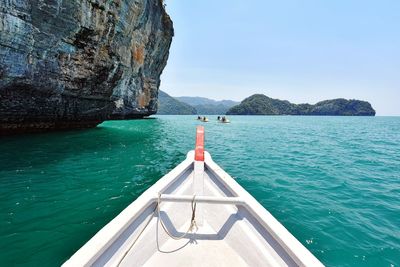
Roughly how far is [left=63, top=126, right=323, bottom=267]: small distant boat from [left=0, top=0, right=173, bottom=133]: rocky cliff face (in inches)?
489

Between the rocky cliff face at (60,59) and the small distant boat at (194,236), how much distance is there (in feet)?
40.8

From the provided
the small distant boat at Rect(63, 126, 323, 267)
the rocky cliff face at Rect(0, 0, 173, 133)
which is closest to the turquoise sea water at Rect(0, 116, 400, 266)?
the small distant boat at Rect(63, 126, 323, 267)

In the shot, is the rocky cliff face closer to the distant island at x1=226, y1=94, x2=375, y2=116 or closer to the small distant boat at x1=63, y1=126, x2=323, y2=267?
the small distant boat at x1=63, y1=126, x2=323, y2=267

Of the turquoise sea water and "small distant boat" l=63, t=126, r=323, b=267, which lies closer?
"small distant boat" l=63, t=126, r=323, b=267

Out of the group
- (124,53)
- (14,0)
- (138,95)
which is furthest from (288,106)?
(14,0)

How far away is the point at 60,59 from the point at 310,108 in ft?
616

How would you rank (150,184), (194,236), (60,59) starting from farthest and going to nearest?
1. (60,59)
2. (150,184)
3. (194,236)

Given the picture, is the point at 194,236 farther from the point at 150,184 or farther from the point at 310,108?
the point at 310,108

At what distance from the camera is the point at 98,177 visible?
693 cm

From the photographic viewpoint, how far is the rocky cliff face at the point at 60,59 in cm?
1045

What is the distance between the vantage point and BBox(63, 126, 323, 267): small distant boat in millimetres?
2242

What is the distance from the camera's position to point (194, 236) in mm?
3215

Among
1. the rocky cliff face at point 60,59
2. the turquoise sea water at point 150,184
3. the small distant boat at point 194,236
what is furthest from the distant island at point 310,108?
the small distant boat at point 194,236

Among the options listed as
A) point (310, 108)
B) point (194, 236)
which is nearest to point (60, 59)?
point (194, 236)
